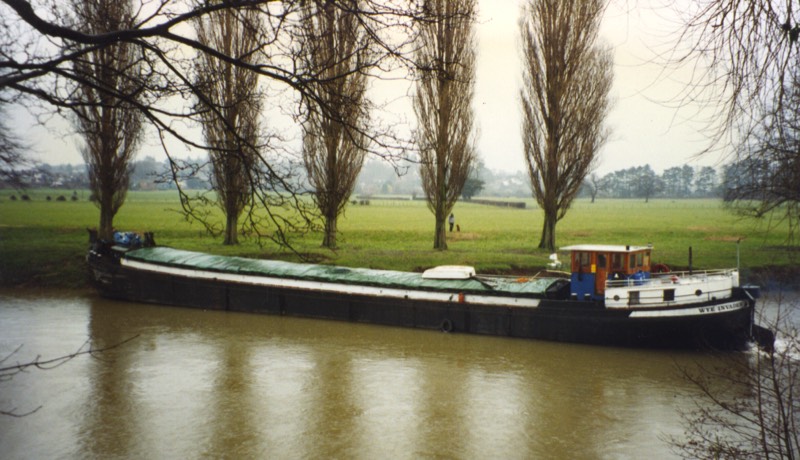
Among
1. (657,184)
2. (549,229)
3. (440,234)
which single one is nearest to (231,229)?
(440,234)

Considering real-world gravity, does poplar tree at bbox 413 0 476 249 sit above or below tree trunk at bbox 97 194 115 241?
above

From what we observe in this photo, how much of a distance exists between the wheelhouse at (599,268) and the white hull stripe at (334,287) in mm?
1306

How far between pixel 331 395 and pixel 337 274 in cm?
851

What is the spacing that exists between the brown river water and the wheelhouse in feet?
5.22

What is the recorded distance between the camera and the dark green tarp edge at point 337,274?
58.7ft

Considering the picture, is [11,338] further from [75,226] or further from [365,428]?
[75,226]

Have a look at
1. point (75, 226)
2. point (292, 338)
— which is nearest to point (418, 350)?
point (292, 338)

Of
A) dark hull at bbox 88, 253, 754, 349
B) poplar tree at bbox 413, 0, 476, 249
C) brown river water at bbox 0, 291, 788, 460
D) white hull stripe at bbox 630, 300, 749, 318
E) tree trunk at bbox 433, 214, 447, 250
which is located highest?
poplar tree at bbox 413, 0, 476, 249

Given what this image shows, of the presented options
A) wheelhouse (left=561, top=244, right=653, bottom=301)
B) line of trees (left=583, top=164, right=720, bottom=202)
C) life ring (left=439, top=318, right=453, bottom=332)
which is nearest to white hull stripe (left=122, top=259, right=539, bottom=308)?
life ring (left=439, top=318, right=453, bottom=332)

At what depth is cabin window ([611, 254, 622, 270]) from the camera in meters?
16.8

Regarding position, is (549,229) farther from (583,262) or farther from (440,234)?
(583,262)

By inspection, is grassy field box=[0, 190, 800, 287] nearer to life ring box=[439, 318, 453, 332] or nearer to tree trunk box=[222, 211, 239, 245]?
tree trunk box=[222, 211, 239, 245]

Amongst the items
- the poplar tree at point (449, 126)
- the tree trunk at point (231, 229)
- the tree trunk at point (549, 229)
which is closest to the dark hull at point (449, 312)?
the tree trunk at point (231, 229)

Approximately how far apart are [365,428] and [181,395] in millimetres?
3810
